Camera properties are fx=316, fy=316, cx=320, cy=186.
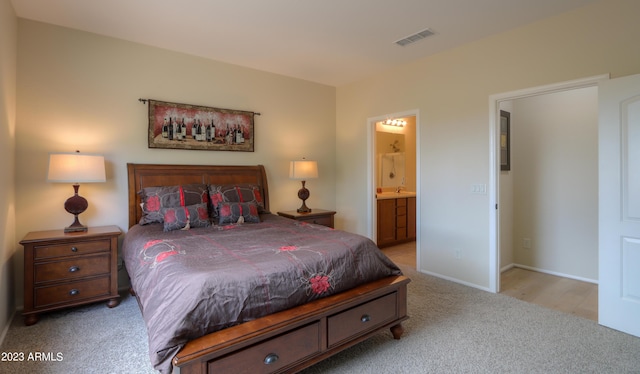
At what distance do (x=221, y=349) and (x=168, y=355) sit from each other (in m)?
0.23

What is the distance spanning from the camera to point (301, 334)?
1.81 meters

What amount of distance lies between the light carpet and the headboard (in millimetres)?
1134

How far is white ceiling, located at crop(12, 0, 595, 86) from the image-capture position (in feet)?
8.86

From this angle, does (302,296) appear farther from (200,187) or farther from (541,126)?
(541,126)

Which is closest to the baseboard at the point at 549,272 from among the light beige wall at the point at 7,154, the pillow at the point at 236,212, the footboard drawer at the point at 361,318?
the footboard drawer at the point at 361,318

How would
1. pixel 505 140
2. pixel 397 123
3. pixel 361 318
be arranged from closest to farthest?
pixel 361 318 → pixel 505 140 → pixel 397 123

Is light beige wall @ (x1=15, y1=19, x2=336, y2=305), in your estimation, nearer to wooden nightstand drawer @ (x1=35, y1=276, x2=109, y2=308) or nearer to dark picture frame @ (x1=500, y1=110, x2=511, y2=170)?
wooden nightstand drawer @ (x1=35, y1=276, x2=109, y2=308)

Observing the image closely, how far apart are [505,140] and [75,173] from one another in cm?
487

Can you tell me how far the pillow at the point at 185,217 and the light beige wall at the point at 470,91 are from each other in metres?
2.51

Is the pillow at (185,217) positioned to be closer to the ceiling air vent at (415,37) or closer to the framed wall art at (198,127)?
the framed wall art at (198,127)

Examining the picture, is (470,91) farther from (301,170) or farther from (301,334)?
(301,334)

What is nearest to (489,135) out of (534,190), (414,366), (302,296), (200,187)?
(534,190)

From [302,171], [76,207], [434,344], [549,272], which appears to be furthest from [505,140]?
[76,207]

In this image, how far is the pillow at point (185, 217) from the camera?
2955mm
